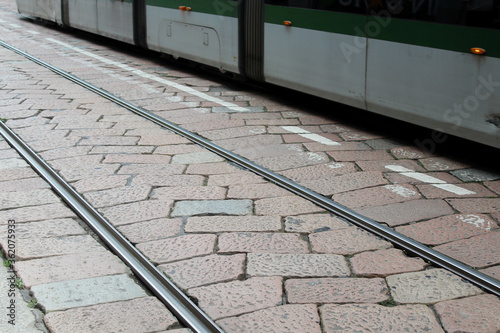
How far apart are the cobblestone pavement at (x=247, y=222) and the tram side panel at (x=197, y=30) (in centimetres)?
102

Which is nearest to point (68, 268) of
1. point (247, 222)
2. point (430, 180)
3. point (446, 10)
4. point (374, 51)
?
point (247, 222)

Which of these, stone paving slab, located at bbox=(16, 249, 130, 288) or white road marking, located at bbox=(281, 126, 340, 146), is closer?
stone paving slab, located at bbox=(16, 249, 130, 288)

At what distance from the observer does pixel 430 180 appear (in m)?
4.43

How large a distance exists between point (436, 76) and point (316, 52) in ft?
4.70

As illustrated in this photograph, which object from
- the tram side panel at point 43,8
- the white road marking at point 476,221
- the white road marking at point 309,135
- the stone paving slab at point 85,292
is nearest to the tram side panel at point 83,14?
the tram side panel at point 43,8

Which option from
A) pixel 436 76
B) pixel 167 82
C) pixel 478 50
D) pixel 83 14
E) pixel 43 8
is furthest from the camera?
pixel 43 8

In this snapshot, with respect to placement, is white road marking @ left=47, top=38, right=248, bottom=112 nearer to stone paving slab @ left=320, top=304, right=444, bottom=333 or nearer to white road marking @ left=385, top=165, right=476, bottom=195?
white road marking @ left=385, top=165, right=476, bottom=195

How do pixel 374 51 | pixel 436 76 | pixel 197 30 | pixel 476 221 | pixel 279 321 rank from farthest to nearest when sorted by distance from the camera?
pixel 197 30 → pixel 374 51 → pixel 436 76 → pixel 476 221 → pixel 279 321

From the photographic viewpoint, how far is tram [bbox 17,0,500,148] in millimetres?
4426

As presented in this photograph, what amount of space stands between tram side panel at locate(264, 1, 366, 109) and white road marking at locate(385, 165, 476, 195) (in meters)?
1.00

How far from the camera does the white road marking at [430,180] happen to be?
4.24 metres

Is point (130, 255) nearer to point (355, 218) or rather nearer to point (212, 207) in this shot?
point (212, 207)

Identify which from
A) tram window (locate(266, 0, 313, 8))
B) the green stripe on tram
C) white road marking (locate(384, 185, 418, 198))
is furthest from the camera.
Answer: tram window (locate(266, 0, 313, 8))

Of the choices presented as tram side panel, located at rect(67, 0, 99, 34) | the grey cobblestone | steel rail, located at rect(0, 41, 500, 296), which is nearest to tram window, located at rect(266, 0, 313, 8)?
steel rail, located at rect(0, 41, 500, 296)
